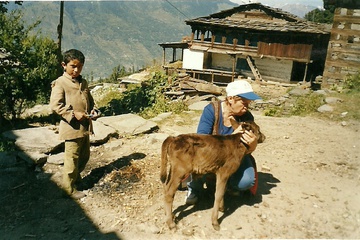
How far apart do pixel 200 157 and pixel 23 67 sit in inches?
514

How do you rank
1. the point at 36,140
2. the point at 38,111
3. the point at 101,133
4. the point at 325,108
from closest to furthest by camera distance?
the point at 36,140, the point at 101,133, the point at 325,108, the point at 38,111

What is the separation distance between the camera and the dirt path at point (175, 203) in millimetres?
3754

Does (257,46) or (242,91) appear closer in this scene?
(242,91)

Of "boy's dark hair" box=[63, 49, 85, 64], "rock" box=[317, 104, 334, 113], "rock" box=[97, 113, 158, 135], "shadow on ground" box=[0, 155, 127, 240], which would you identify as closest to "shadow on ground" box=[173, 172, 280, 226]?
"shadow on ground" box=[0, 155, 127, 240]

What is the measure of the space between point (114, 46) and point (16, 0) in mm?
167222

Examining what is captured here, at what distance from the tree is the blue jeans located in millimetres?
12560

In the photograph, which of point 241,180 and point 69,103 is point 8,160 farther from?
point 241,180

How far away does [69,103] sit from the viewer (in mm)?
4410

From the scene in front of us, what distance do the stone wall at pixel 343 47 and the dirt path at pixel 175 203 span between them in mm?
12025

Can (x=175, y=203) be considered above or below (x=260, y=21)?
below

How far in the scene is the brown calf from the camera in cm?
344

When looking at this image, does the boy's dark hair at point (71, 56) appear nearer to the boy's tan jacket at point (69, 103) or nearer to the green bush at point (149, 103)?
the boy's tan jacket at point (69, 103)

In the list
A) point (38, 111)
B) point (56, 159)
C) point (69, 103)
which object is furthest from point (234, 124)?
point (38, 111)

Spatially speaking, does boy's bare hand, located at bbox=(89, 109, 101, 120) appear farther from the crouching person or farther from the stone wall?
the stone wall
